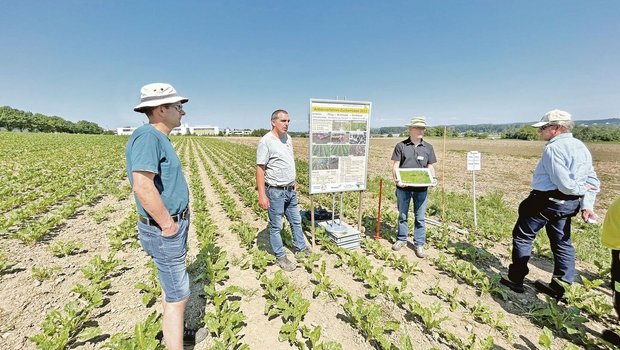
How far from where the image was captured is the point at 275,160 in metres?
4.21

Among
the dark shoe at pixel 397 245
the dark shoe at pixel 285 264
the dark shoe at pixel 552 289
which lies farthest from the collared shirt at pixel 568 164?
the dark shoe at pixel 285 264

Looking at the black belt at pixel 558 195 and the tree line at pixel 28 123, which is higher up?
the tree line at pixel 28 123

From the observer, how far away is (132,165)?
2012mm

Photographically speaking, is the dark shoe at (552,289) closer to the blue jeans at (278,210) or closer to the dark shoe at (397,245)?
the dark shoe at (397,245)

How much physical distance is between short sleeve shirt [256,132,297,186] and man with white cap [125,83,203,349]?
5.70 feet

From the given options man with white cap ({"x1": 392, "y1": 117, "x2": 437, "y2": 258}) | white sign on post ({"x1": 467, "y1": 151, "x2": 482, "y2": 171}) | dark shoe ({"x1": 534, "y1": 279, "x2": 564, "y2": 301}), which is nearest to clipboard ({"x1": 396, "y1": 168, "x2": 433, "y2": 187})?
man with white cap ({"x1": 392, "y1": 117, "x2": 437, "y2": 258})

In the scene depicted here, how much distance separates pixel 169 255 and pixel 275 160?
7.27 feet

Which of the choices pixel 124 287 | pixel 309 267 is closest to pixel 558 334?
pixel 309 267

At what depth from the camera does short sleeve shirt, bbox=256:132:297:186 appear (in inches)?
163

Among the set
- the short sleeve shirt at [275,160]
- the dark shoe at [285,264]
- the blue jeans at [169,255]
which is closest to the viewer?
the blue jeans at [169,255]

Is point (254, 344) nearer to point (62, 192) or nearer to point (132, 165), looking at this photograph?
point (132, 165)

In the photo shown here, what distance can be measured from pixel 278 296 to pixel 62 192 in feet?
29.8

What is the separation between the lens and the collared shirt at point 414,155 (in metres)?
5.08

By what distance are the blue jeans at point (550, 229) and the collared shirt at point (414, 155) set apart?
67.2 inches
